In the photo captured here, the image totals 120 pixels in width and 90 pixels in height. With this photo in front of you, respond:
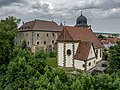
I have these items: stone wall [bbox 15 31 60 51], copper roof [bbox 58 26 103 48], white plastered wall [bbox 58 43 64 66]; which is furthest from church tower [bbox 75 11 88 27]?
white plastered wall [bbox 58 43 64 66]

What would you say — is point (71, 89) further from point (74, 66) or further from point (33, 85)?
point (74, 66)

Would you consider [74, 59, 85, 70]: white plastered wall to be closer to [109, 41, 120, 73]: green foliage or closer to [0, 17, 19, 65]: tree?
[109, 41, 120, 73]: green foliage

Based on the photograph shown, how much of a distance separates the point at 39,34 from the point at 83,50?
74.4ft

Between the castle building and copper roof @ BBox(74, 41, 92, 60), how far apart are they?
70.2 ft

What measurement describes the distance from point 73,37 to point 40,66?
14.1 meters

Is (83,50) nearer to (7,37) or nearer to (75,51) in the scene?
(75,51)

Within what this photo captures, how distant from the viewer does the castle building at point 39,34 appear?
5522 centimetres

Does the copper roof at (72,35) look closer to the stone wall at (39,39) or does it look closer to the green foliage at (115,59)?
the green foliage at (115,59)

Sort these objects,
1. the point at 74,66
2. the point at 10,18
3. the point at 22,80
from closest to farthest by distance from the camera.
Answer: the point at 22,80 → the point at 74,66 → the point at 10,18

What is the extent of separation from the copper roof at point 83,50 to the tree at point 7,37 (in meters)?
12.0

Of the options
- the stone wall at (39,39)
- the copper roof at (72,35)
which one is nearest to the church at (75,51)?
the copper roof at (72,35)

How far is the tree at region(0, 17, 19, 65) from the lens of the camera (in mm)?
32750

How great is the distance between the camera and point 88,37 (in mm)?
41250

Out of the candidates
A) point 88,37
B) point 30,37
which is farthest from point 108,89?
point 30,37
